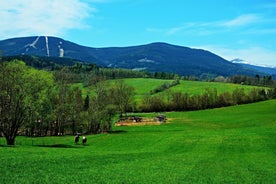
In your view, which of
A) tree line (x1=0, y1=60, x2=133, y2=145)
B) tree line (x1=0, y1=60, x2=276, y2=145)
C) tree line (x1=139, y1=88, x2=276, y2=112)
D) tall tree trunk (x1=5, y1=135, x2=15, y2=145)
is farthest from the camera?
tree line (x1=139, y1=88, x2=276, y2=112)

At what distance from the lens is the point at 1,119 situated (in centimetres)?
5331

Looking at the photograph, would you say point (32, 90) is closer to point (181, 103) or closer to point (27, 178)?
point (27, 178)

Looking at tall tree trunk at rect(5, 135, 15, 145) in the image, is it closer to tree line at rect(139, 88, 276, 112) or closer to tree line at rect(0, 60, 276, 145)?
tree line at rect(0, 60, 276, 145)

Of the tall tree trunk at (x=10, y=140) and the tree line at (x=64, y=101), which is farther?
the tree line at (x=64, y=101)

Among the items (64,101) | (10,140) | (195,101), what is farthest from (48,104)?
(195,101)

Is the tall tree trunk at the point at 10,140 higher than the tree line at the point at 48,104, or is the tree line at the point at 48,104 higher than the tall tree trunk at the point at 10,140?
the tree line at the point at 48,104

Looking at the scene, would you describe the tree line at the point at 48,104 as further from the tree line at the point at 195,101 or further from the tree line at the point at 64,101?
the tree line at the point at 195,101

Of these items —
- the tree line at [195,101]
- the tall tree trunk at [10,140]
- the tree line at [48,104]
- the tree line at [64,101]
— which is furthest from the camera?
the tree line at [195,101]

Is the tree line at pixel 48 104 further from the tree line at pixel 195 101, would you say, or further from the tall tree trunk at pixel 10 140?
the tree line at pixel 195 101

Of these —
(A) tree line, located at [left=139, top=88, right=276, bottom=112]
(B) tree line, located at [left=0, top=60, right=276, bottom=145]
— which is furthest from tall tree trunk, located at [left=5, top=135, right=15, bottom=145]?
(A) tree line, located at [left=139, top=88, right=276, bottom=112]

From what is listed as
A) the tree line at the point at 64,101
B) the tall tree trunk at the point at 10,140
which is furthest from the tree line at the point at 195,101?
the tall tree trunk at the point at 10,140

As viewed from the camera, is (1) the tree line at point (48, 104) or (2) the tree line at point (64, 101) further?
(2) the tree line at point (64, 101)

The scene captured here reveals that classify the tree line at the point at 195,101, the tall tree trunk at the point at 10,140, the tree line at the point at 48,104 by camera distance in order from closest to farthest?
the tall tree trunk at the point at 10,140 < the tree line at the point at 48,104 < the tree line at the point at 195,101

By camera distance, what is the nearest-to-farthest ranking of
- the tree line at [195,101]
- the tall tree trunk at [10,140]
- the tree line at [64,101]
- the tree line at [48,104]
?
the tall tree trunk at [10,140], the tree line at [48,104], the tree line at [64,101], the tree line at [195,101]
